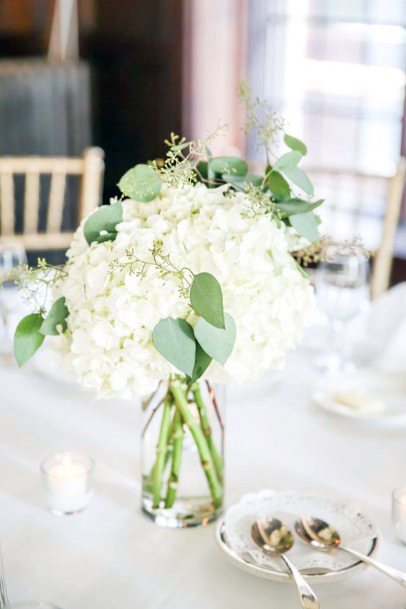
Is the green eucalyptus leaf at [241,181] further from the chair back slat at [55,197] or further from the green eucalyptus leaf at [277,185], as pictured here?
the chair back slat at [55,197]

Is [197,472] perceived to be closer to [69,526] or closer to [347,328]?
[69,526]

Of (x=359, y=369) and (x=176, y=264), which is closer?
(x=176, y=264)

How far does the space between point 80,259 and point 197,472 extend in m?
0.37

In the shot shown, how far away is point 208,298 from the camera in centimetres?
90

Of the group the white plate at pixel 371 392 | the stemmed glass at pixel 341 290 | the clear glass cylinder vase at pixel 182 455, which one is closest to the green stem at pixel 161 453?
the clear glass cylinder vase at pixel 182 455

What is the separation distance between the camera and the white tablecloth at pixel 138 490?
103 centimetres

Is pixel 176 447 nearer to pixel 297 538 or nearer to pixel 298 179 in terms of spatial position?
pixel 297 538

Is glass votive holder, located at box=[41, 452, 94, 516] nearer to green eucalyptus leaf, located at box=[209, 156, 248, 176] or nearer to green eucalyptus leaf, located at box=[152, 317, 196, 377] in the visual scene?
green eucalyptus leaf, located at box=[152, 317, 196, 377]

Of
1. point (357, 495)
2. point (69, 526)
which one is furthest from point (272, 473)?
point (69, 526)

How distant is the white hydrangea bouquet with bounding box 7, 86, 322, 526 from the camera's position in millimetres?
938

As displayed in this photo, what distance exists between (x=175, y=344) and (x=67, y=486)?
35 centimetres

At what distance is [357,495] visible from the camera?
124cm

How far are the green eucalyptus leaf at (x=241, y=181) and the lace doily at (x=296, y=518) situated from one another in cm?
43

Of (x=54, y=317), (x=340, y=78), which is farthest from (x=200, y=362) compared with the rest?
(x=340, y=78)
